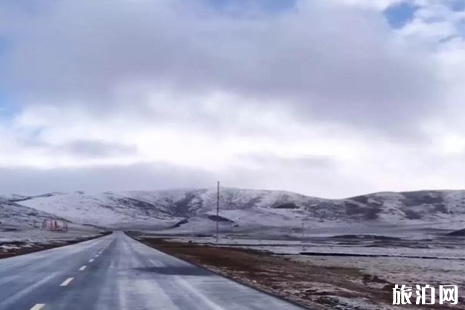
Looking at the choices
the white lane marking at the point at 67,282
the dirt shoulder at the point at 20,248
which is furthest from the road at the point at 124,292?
the dirt shoulder at the point at 20,248

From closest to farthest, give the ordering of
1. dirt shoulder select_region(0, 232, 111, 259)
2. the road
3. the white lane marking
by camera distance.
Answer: the road
the white lane marking
dirt shoulder select_region(0, 232, 111, 259)

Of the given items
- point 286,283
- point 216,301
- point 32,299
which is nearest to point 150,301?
point 216,301

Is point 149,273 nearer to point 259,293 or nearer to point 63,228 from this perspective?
point 259,293

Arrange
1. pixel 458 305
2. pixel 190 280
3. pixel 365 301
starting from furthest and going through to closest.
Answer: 1. pixel 190 280
2. pixel 458 305
3. pixel 365 301

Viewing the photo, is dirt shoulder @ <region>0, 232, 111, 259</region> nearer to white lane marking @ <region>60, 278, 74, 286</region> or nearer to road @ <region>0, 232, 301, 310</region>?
road @ <region>0, 232, 301, 310</region>

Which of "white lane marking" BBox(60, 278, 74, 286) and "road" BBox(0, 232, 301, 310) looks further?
"white lane marking" BBox(60, 278, 74, 286)

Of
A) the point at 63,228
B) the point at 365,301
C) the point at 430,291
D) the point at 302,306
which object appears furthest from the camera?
the point at 63,228

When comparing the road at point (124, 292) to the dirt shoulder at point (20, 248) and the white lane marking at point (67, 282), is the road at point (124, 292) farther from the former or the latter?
the dirt shoulder at point (20, 248)

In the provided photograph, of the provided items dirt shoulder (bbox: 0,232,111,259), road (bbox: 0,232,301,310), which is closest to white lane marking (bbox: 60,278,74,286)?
road (bbox: 0,232,301,310)

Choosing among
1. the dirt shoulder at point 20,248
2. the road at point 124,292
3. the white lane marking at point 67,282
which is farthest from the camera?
the dirt shoulder at point 20,248

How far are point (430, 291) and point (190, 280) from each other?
1047 centimetres

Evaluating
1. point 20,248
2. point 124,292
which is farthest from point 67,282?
point 20,248

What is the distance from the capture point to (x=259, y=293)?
19266 millimetres

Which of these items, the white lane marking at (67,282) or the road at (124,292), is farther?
the white lane marking at (67,282)
